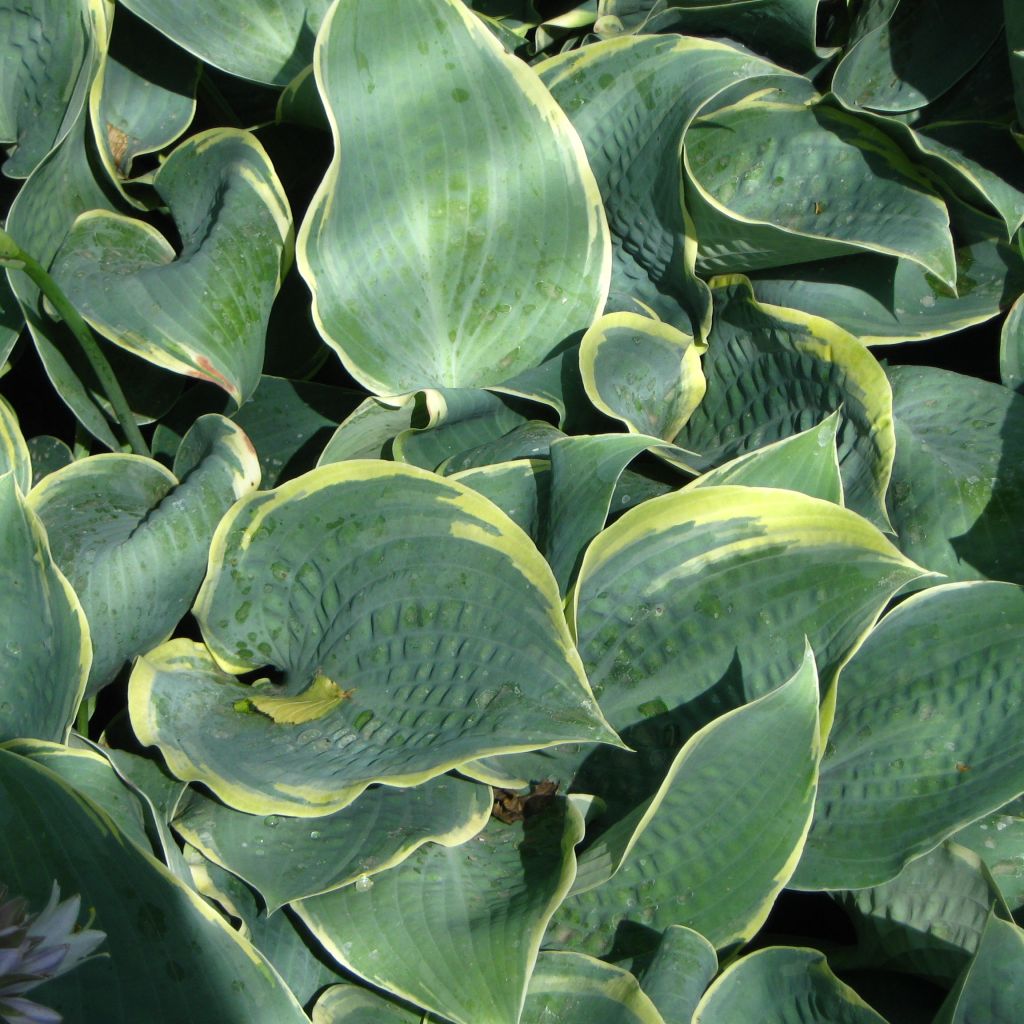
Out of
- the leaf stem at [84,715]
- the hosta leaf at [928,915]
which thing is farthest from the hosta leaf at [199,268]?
the hosta leaf at [928,915]

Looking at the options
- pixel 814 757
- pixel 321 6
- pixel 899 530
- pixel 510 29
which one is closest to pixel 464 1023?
pixel 814 757

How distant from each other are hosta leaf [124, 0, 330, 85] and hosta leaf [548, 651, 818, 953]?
0.96m

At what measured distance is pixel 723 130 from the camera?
1405mm

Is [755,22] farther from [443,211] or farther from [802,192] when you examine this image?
[443,211]

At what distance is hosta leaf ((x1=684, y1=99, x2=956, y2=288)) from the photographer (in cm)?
126

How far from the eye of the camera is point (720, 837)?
3.32 feet

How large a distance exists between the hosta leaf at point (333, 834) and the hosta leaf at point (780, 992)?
0.85 ft

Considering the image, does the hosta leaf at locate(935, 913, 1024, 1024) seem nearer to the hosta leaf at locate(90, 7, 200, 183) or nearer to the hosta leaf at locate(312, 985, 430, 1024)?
the hosta leaf at locate(312, 985, 430, 1024)

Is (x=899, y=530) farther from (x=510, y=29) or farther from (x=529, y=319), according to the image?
(x=510, y=29)

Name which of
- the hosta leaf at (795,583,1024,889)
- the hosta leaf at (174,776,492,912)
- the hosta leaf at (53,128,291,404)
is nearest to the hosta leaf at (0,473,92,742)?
the hosta leaf at (174,776,492,912)

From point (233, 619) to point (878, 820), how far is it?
0.64 metres

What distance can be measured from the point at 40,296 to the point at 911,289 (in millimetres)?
1020

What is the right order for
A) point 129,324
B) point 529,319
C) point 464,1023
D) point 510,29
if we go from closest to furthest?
point 464,1023 → point 129,324 → point 529,319 → point 510,29

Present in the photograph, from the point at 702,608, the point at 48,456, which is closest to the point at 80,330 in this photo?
the point at 48,456
